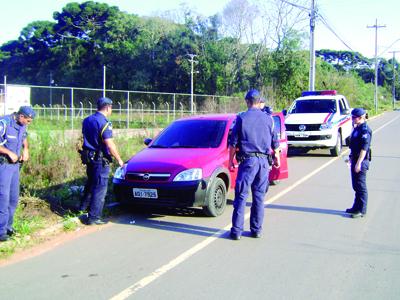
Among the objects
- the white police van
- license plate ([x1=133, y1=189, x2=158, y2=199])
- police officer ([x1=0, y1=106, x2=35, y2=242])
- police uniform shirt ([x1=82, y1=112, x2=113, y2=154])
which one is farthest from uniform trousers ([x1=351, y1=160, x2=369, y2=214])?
the white police van

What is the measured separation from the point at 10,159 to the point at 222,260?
2.95 meters

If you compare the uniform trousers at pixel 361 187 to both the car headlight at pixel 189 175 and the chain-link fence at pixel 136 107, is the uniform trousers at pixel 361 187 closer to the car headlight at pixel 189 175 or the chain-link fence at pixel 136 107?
the car headlight at pixel 189 175

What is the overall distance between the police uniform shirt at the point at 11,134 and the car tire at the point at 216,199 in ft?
9.22

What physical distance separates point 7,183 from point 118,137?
7.59m

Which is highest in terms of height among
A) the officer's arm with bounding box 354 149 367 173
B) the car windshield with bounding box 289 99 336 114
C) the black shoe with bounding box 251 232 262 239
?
the car windshield with bounding box 289 99 336 114

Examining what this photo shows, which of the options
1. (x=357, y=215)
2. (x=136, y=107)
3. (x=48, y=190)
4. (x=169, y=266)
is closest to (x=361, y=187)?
(x=357, y=215)

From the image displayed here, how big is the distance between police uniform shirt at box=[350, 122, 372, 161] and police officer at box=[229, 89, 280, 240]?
1.89m

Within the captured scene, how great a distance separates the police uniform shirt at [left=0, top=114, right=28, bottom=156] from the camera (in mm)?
5973

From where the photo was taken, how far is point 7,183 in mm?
5992

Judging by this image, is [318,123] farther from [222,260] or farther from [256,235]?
[222,260]

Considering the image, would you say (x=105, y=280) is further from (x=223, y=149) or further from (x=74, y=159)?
(x=74, y=159)

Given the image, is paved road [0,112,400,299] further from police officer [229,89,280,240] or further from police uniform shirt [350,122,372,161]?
police uniform shirt [350,122,372,161]

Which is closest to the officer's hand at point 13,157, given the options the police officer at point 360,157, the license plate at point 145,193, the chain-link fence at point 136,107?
the license plate at point 145,193

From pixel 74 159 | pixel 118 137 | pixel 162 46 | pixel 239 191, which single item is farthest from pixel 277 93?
pixel 239 191
